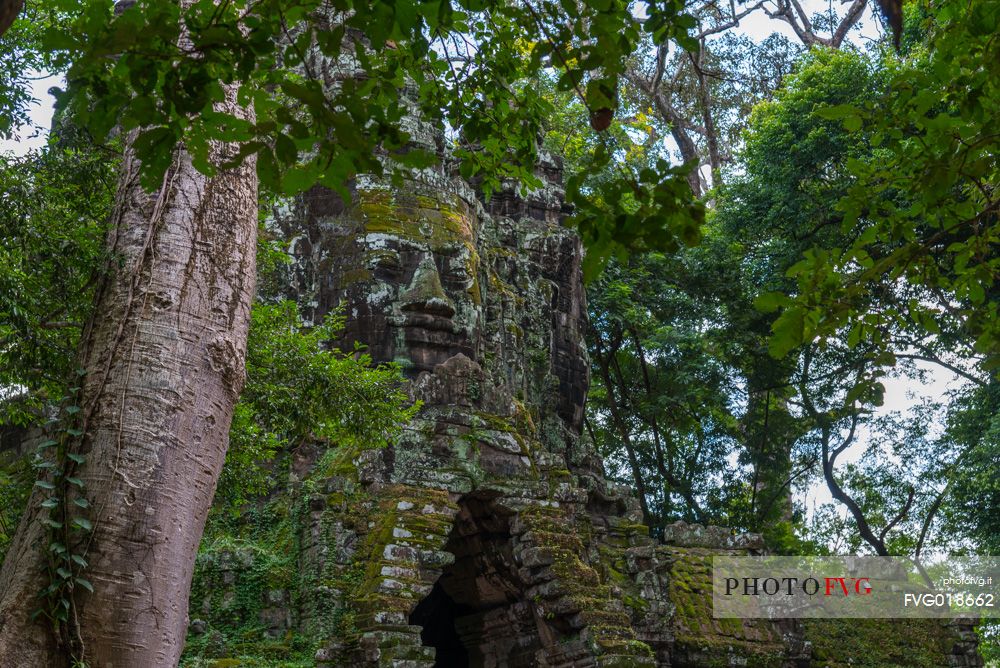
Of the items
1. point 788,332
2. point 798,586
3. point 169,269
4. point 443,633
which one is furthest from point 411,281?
point 788,332

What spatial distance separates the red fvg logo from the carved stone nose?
223 inches

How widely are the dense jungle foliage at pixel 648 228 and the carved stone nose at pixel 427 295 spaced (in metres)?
1.01

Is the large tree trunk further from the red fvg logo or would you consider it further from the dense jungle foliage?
the red fvg logo

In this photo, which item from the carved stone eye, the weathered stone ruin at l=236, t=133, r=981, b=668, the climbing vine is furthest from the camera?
the carved stone eye

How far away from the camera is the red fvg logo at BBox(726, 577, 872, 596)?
15.1 meters

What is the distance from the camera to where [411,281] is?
13344mm

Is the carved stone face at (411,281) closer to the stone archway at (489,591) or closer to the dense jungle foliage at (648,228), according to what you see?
the dense jungle foliage at (648,228)

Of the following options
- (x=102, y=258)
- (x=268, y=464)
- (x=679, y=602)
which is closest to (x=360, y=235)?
(x=268, y=464)

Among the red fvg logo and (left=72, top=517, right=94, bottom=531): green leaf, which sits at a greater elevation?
the red fvg logo

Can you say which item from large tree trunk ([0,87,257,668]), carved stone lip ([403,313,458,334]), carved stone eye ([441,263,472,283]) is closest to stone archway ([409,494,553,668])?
carved stone lip ([403,313,458,334])

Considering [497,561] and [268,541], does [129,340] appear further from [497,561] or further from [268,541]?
[497,561]

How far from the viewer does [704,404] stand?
23000mm

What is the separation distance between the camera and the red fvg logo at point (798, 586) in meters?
15.1

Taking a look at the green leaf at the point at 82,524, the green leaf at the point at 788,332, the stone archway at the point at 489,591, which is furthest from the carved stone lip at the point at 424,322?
the green leaf at the point at 82,524
